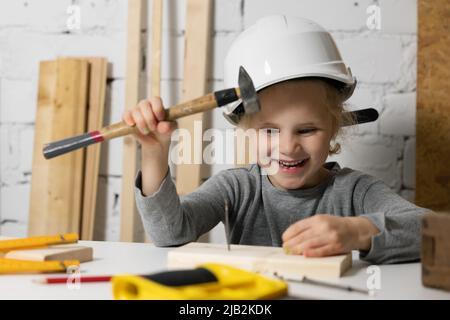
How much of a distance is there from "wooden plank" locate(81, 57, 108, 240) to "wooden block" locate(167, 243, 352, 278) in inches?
37.1

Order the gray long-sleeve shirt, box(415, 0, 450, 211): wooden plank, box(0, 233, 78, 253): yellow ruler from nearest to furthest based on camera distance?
1. box(0, 233, 78, 253): yellow ruler
2. the gray long-sleeve shirt
3. box(415, 0, 450, 211): wooden plank

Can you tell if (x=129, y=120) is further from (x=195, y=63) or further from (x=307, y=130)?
(x=195, y=63)

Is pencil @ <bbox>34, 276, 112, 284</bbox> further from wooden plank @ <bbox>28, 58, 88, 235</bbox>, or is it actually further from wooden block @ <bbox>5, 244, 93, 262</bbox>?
wooden plank @ <bbox>28, 58, 88, 235</bbox>

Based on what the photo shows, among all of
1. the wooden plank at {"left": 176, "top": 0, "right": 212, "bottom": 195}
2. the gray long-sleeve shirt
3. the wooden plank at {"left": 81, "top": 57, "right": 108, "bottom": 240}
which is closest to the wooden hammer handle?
the gray long-sleeve shirt

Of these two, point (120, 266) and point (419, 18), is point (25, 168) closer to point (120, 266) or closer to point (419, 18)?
point (120, 266)

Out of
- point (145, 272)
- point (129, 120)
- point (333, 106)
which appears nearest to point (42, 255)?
point (145, 272)

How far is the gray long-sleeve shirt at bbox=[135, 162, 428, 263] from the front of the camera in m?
1.16

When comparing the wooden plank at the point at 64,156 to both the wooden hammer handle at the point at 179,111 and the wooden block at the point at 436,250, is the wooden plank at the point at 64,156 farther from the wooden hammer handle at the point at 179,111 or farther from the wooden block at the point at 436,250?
the wooden block at the point at 436,250

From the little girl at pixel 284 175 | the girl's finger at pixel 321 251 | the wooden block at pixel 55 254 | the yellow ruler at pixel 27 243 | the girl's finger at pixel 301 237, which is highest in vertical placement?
the little girl at pixel 284 175

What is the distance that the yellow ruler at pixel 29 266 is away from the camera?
2.72 feet

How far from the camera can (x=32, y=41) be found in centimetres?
184

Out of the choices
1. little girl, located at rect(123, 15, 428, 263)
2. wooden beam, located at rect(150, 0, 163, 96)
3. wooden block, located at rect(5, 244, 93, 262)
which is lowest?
wooden block, located at rect(5, 244, 93, 262)

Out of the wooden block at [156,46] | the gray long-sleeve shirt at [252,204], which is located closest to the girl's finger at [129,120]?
the gray long-sleeve shirt at [252,204]

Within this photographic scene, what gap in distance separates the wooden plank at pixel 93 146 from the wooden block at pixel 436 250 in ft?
3.92
